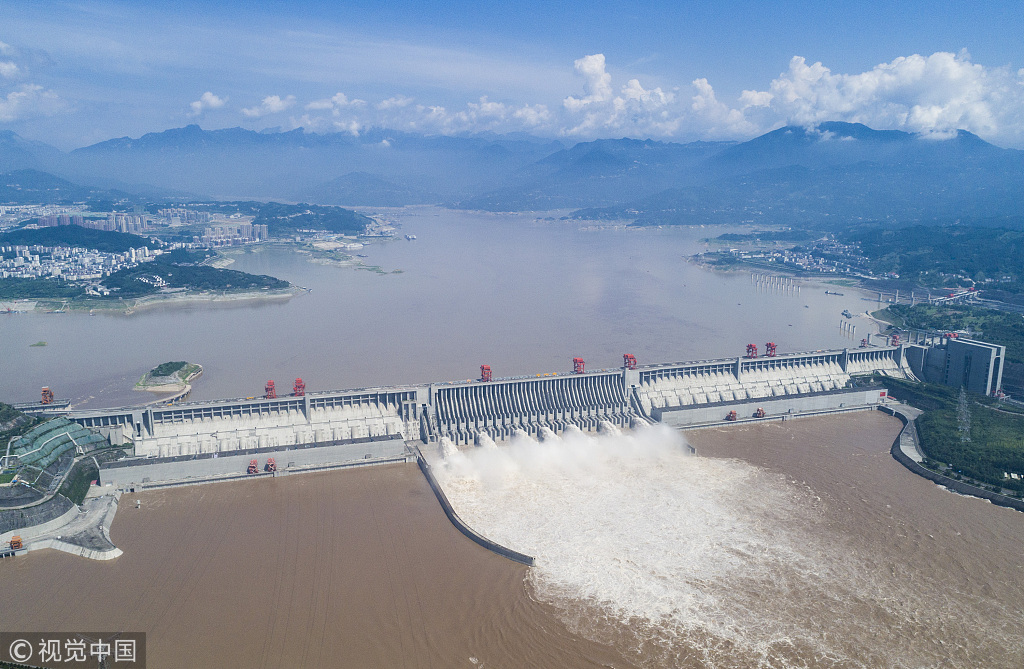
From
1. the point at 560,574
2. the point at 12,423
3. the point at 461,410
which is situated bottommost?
the point at 560,574

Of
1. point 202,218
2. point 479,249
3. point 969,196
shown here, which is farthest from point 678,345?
point 969,196

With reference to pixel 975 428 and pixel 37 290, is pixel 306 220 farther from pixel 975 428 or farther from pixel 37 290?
pixel 975 428

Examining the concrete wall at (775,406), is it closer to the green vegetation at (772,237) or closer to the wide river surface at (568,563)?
the wide river surface at (568,563)

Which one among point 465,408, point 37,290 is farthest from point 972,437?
point 37,290

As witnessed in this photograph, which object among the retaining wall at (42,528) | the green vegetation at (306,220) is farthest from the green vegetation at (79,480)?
the green vegetation at (306,220)

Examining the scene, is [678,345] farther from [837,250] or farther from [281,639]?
[837,250]

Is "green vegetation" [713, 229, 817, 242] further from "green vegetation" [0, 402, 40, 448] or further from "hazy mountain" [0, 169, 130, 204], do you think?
"hazy mountain" [0, 169, 130, 204]

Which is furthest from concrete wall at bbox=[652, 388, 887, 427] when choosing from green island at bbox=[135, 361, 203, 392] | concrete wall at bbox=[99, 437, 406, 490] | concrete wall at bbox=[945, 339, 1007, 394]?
green island at bbox=[135, 361, 203, 392]
